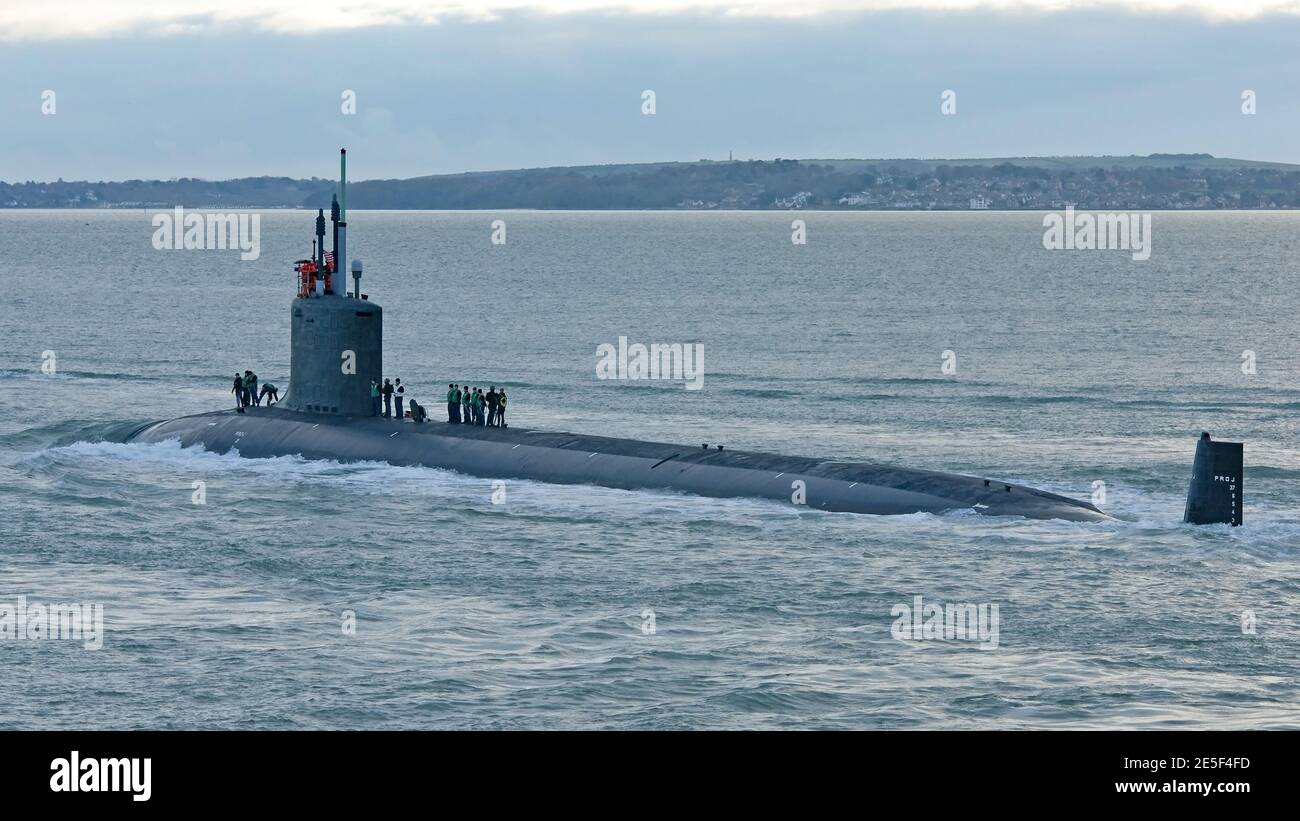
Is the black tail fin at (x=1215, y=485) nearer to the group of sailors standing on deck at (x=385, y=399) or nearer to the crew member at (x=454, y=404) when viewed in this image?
the crew member at (x=454, y=404)

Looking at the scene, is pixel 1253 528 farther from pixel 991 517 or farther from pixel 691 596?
pixel 691 596

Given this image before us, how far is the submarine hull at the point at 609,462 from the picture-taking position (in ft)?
113

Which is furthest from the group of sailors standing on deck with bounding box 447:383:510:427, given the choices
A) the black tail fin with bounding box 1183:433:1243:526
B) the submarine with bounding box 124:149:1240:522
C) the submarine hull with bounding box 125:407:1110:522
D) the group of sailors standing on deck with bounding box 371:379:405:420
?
the black tail fin with bounding box 1183:433:1243:526

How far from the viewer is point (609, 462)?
127 ft

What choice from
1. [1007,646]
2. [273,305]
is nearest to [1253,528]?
[1007,646]

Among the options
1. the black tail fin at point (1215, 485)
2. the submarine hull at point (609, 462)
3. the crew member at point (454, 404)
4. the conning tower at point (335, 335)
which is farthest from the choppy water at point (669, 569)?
the crew member at point (454, 404)

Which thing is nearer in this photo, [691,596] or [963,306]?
[691,596]

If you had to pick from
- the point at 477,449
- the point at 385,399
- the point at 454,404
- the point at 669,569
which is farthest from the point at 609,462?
the point at 669,569

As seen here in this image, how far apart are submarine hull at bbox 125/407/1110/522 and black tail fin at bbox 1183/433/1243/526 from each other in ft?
6.28

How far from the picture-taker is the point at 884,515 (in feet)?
112

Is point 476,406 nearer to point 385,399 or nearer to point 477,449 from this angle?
point 385,399

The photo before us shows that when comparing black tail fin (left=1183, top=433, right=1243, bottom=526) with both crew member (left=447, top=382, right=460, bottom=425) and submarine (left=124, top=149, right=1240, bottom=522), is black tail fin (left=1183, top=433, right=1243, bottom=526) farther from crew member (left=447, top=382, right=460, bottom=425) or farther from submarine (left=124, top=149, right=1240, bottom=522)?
crew member (left=447, top=382, right=460, bottom=425)
